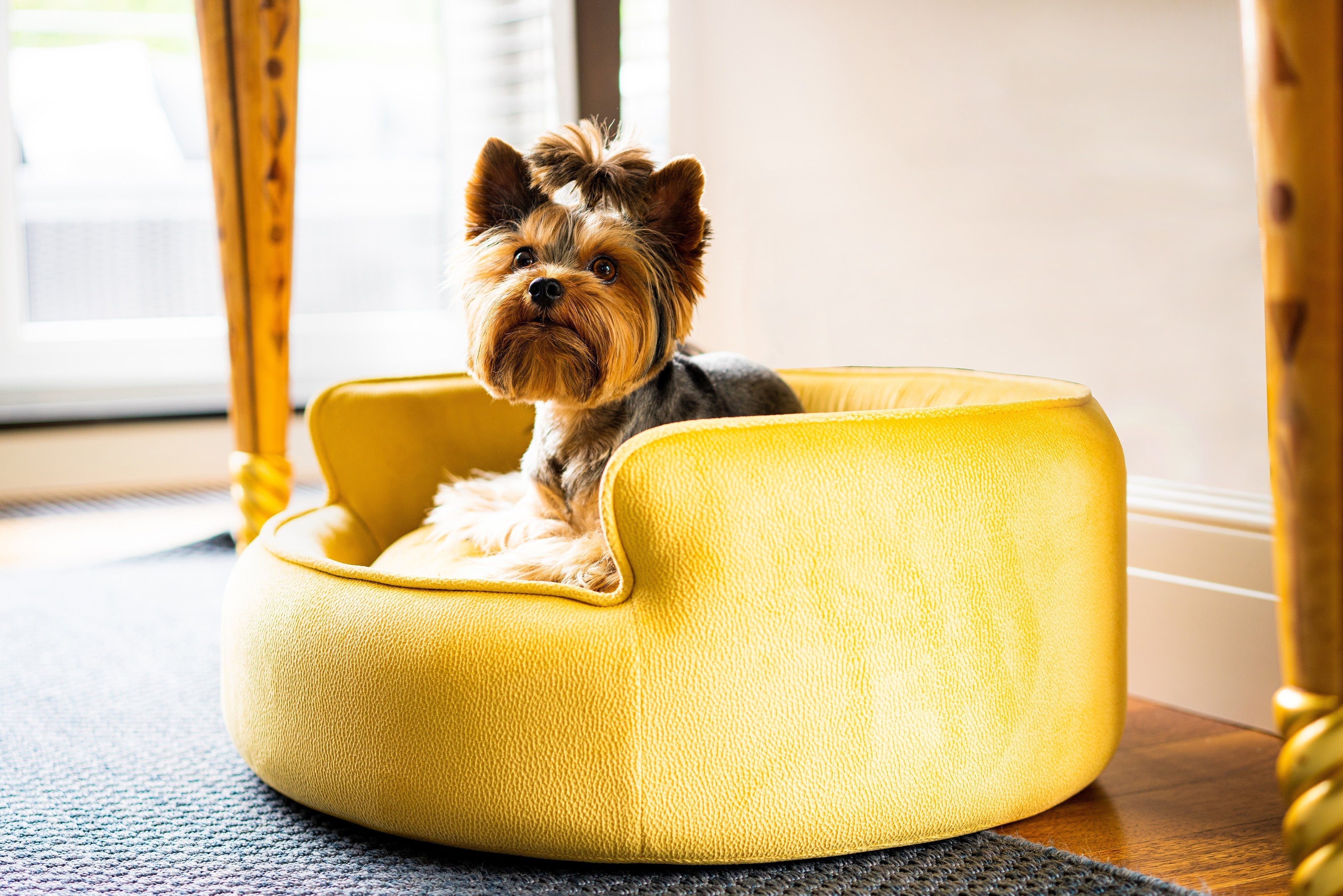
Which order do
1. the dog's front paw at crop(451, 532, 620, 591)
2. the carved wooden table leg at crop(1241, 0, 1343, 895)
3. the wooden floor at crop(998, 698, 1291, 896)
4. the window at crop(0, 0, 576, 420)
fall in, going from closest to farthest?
the carved wooden table leg at crop(1241, 0, 1343, 895), the wooden floor at crop(998, 698, 1291, 896), the dog's front paw at crop(451, 532, 620, 591), the window at crop(0, 0, 576, 420)

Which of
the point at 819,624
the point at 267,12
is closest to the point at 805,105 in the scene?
the point at 267,12

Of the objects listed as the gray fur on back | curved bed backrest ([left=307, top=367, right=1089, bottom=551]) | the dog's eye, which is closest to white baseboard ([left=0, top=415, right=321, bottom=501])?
curved bed backrest ([left=307, top=367, right=1089, bottom=551])

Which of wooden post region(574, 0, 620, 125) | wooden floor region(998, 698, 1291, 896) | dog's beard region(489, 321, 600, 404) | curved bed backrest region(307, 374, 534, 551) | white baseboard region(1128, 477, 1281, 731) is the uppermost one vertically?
wooden post region(574, 0, 620, 125)

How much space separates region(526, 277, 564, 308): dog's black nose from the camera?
1639 millimetres

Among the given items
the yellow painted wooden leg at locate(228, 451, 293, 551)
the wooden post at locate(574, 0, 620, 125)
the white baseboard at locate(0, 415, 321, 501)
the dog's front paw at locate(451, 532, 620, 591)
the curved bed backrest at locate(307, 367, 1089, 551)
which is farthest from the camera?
the white baseboard at locate(0, 415, 321, 501)

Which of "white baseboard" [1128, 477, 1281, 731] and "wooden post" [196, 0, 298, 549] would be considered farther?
"wooden post" [196, 0, 298, 549]

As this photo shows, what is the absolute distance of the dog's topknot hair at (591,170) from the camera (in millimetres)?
1716

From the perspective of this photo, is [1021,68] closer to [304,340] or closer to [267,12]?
[267,12]

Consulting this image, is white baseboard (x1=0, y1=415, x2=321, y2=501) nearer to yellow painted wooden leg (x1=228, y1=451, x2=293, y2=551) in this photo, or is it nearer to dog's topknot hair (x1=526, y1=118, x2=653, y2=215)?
yellow painted wooden leg (x1=228, y1=451, x2=293, y2=551)

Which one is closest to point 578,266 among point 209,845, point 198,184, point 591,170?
point 591,170

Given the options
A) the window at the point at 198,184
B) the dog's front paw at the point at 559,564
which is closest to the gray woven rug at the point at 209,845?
the dog's front paw at the point at 559,564

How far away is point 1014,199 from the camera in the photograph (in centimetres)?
227

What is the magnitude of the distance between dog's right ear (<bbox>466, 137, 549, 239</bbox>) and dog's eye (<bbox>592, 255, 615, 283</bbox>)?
135 millimetres

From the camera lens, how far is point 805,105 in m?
2.78
